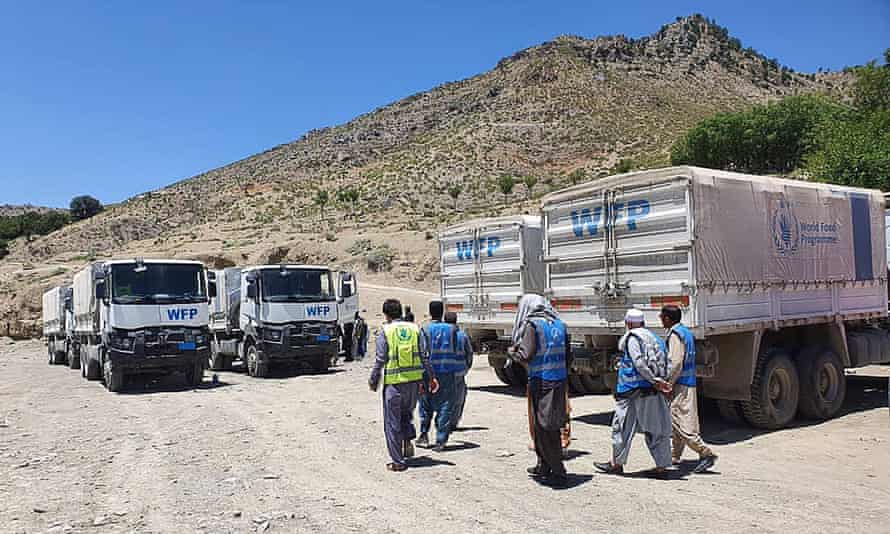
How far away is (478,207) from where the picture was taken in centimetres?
5931

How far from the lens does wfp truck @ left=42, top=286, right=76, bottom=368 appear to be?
79.2 feet

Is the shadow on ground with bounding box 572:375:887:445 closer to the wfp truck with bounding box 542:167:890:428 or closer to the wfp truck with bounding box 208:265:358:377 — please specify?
the wfp truck with bounding box 542:167:890:428

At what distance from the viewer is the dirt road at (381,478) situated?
628 cm

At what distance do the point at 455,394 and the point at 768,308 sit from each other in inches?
173

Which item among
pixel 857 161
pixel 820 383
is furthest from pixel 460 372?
pixel 857 161

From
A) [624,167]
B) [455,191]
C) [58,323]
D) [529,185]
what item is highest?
[624,167]

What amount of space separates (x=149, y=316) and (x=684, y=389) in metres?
12.2

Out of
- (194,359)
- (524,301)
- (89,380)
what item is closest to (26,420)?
(194,359)

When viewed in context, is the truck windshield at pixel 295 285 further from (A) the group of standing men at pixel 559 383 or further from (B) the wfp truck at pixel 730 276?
(A) the group of standing men at pixel 559 383

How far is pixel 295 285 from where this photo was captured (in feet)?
62.4

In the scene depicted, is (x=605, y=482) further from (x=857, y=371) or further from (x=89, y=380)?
(x=89, y=380)

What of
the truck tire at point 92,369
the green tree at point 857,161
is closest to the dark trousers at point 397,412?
the truck tire at point 92,369

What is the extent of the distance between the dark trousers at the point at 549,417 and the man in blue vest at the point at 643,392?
68 centimetres

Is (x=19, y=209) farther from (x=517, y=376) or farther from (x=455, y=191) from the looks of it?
(x=517, y=376)
